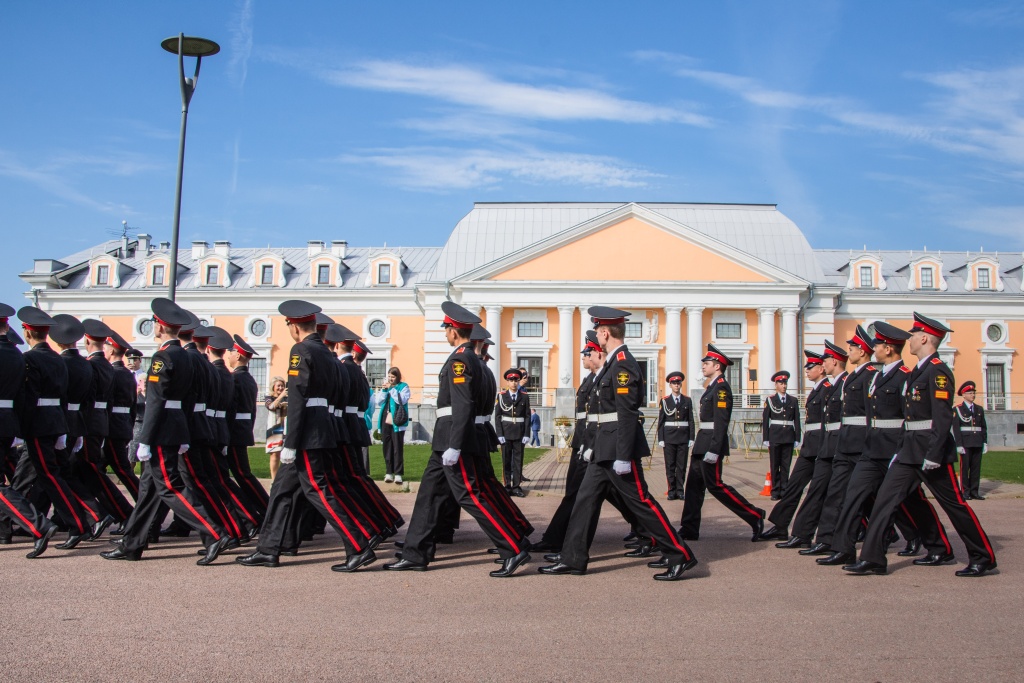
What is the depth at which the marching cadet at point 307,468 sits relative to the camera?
771 centimetres

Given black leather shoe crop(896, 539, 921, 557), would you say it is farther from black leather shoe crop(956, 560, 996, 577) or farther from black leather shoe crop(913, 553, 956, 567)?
black leather shoe crop(956, 560, 996, 577)

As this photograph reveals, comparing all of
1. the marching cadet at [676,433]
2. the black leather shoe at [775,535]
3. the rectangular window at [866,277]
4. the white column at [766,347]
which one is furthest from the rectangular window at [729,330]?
the black leather shoe at [775,535]

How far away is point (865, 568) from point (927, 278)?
1683 inches

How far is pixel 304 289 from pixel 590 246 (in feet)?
48.6

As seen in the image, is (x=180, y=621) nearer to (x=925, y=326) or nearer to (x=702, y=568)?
(x=702, y=568)

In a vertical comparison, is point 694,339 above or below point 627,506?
above

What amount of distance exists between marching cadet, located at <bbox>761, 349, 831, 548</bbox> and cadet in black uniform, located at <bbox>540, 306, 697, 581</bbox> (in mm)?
2413

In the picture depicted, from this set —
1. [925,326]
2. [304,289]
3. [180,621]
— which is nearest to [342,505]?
[180,621]

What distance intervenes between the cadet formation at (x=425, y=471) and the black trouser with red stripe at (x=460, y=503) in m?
0.01

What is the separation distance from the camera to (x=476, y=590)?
6945 mm

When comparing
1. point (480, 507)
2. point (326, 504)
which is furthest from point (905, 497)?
point (326, 504)

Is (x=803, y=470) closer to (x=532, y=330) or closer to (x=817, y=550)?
(x=817, y=550)

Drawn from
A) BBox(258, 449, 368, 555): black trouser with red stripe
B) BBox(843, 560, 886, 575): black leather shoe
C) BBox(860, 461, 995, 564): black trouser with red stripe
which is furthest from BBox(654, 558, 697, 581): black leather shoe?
BBox(258, 449, 368, 555): black trouser with red stripe

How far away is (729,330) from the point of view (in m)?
43.0
